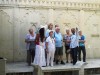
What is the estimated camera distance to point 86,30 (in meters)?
16.3

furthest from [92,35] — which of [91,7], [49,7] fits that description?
[49,7]

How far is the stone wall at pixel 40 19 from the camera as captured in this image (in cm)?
1466

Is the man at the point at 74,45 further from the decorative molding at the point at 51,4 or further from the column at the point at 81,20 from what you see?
the column at the point at 81,20

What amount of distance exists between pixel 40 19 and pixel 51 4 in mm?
1066

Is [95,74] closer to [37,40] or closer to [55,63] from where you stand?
[55,63]

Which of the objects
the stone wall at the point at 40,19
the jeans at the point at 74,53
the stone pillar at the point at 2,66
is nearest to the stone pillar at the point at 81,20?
the stone wall at the point at 40,19

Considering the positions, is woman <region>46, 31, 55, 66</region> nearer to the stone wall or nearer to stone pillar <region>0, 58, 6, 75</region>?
stone pillar <region>0, 58, 6, 75</region>

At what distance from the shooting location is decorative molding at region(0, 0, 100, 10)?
14797 mm

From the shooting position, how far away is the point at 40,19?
50.5 ft

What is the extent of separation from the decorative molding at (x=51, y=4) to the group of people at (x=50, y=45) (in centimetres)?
278

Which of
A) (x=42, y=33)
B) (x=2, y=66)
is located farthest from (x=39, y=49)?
(x=2, y=66)

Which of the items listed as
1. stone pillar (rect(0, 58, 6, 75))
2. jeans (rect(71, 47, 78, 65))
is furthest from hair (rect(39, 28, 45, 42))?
stone pillar (rect(0, 58, 6, 75))

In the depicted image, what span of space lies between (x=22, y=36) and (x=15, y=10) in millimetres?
1420

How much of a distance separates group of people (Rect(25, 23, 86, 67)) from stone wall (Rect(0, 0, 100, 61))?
7.13 ft
